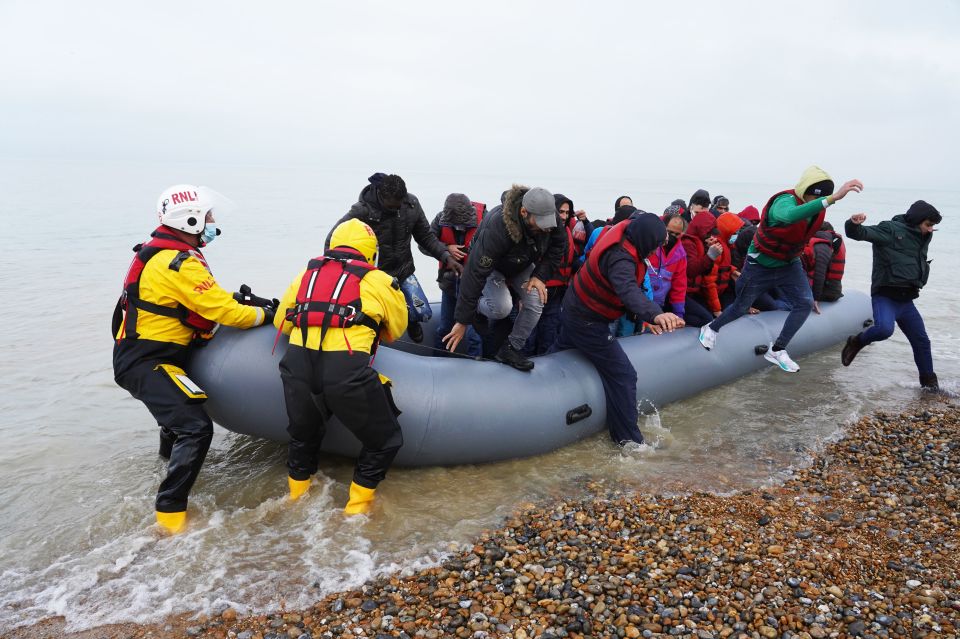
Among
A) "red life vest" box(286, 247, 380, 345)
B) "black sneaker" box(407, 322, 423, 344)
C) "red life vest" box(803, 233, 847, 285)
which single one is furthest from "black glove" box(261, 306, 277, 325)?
"red life vest" box(803, 233, 847, 285)

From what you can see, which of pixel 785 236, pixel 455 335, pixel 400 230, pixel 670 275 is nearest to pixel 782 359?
pixel 785 236

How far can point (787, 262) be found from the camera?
16.0ft

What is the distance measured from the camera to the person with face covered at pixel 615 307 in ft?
11.7

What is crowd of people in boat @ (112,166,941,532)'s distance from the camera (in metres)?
3.05

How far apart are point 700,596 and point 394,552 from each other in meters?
1.43

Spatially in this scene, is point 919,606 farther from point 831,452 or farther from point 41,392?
point 41,392

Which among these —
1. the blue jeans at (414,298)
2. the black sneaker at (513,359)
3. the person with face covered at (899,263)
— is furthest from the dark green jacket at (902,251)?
the blue jeans at (414,298)

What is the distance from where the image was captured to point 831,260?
6465mm

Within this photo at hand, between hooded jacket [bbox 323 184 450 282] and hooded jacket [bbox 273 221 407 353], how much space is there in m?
1.04

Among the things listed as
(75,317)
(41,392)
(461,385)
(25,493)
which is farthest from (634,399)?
(75,317)

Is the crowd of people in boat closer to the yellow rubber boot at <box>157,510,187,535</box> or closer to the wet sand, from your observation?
the yellow rubber boot at <box>157,510,187,535</box>

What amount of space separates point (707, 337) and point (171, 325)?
4041 mm

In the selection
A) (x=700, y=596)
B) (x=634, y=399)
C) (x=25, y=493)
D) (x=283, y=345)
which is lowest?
(x=25, y=493)

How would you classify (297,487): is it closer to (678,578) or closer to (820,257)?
(678,578)
